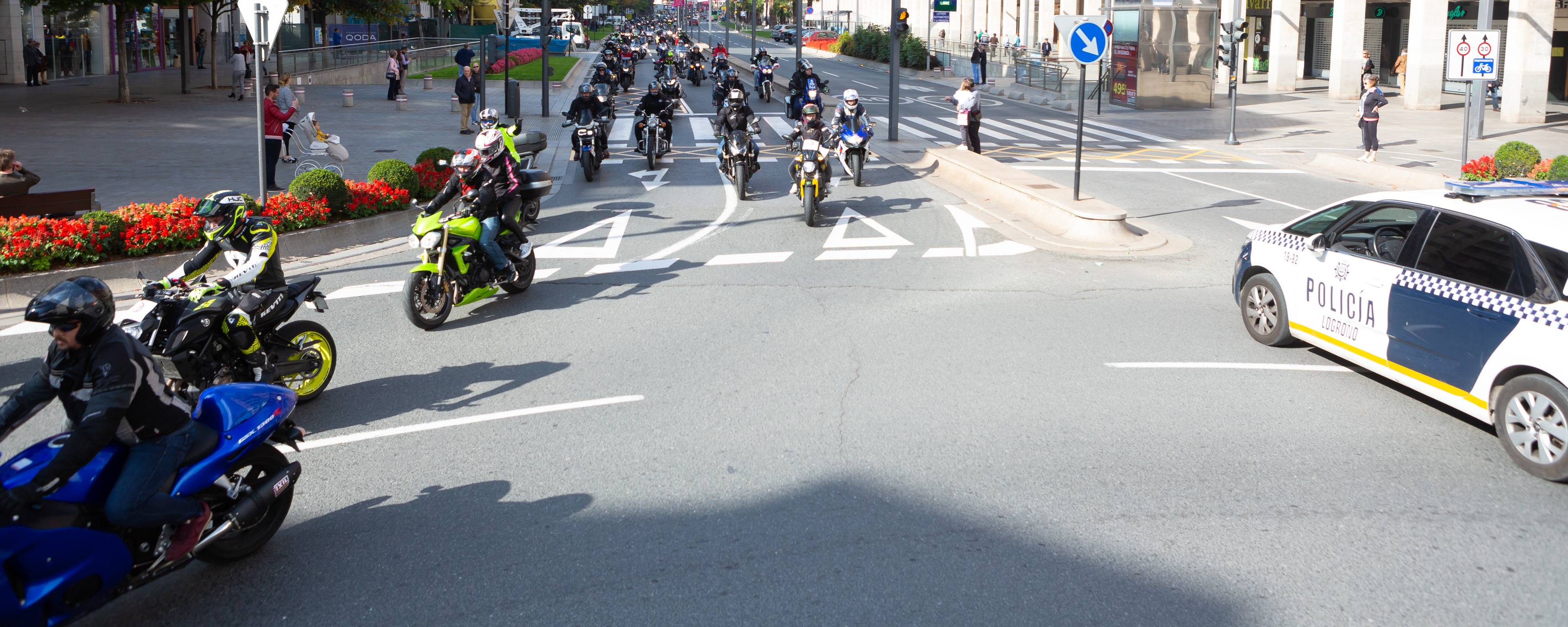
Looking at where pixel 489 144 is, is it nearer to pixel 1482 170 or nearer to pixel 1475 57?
pixel 1482 170

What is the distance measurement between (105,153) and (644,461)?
19.3 metres

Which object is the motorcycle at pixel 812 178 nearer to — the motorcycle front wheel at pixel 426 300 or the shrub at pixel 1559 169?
the motorcycle front wheel at pixel 426 300

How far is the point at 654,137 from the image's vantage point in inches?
891

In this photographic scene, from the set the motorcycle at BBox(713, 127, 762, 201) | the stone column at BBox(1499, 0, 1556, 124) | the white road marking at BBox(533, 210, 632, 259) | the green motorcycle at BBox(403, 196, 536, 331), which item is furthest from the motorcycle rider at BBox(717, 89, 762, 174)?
the stone column at BBox(1499, 0, 1556, 124)

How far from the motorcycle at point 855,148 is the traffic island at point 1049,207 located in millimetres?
1472

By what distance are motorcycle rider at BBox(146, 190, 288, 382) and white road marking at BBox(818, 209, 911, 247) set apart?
6.81 metres

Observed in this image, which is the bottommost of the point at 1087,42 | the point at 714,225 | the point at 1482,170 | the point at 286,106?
the point at 714,225

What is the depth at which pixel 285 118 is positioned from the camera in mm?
19969

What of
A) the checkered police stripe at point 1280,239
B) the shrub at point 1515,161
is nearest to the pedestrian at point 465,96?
the shrub at point 1515,161

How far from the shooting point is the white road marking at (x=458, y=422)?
7477 mm

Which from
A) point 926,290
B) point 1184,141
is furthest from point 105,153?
point 1184,141

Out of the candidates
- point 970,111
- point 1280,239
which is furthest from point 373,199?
point 970,111

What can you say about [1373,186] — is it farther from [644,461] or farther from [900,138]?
[644,461]

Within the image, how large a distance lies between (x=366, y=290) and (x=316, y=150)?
10.6 m
